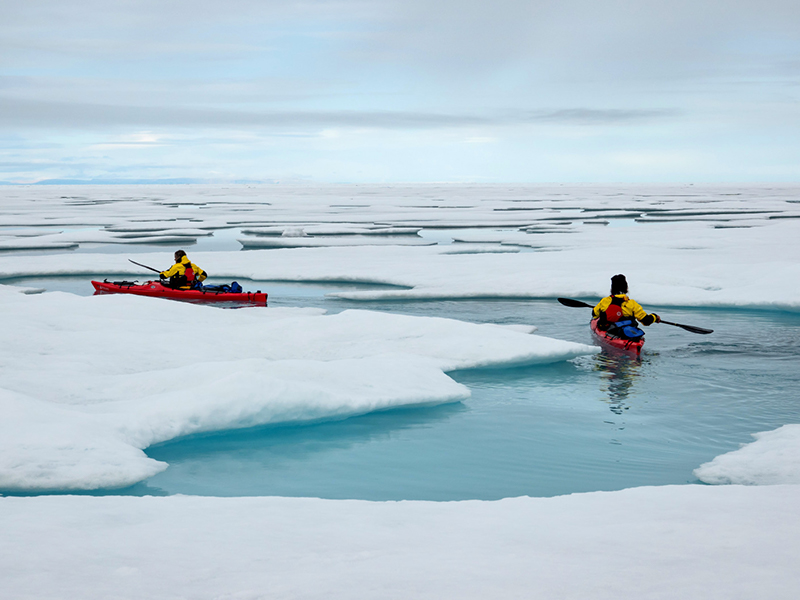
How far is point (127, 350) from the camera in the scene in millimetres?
6496

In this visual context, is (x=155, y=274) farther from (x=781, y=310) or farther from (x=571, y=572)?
(x=571, y=572)

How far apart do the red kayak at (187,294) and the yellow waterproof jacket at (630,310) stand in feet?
15.7

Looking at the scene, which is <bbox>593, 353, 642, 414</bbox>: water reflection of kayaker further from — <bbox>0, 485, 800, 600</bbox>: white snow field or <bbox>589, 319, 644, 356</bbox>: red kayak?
<bbox>0, 485, 800, 600</bbox>: white snow field

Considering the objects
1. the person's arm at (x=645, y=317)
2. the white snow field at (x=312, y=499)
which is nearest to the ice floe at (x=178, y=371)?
the white snow field at (x=312, y=499)

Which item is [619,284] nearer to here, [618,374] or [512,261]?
[618,374]

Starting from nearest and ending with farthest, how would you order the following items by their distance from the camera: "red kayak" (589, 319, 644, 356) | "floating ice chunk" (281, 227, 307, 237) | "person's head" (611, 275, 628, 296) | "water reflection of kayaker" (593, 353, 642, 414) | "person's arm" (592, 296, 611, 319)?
1. "water reflection of kayaker" (593, 353, 642, 414)
2. "red kayak" (589, 319, 644, 356)
3. "person's head" (611, 275, 628, 296)
4. "person's arm" (592, 296, 611, 319)
5. "floating ice chunk" (281, 227, 307, 237)

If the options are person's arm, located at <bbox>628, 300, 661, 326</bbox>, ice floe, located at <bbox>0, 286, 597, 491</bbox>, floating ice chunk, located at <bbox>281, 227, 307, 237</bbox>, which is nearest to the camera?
ice floe, located at <bbox>0, 286, 597, 491</bbox>

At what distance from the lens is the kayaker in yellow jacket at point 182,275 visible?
11.0m

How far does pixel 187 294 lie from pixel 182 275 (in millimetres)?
307

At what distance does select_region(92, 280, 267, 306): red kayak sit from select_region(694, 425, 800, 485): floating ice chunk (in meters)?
7.26

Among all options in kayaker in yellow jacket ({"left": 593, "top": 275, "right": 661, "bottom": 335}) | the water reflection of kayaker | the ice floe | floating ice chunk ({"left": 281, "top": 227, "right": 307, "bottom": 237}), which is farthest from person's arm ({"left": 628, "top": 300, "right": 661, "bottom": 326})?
floating ice chunk ({"left": 281, "top": 227, "right": 307, "bottom": 237})

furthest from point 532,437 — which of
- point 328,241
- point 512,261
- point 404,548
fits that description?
point 328,241

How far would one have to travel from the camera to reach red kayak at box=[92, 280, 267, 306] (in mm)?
10641

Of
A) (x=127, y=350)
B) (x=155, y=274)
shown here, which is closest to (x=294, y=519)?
(x=127, y=350)
